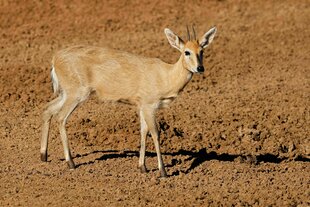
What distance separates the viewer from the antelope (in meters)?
14.7

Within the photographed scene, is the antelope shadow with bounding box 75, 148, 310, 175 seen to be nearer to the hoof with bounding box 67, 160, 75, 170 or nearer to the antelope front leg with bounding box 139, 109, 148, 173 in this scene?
the hoof with bounding box 67, 160, 75, 170

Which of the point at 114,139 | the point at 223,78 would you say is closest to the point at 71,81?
the point at 114,139

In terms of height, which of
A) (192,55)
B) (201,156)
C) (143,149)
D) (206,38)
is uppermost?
(206,38)

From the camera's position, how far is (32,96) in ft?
64.0

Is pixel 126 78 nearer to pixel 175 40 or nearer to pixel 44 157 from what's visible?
pixel 175 40

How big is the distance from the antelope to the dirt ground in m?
0.91

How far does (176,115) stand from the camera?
59.4ft

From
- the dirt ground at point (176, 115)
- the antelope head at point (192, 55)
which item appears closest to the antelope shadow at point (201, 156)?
the dirt ground at point (176, 115)

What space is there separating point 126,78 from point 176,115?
335cm

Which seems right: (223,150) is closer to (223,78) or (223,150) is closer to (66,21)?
(223,78)

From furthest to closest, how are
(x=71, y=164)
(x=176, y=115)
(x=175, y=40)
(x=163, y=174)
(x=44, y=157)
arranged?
(x=176, y=115) → (x=44, y=157) → (x=175, y=40) → (x=71, y=164) → (x=163, y=174)

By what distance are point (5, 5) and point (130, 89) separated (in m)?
11.3

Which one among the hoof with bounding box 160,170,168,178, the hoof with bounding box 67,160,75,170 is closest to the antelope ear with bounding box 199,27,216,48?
the hoof with bounding box 160,170,168,178

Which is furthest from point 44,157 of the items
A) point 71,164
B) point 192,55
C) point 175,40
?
point 192,55
